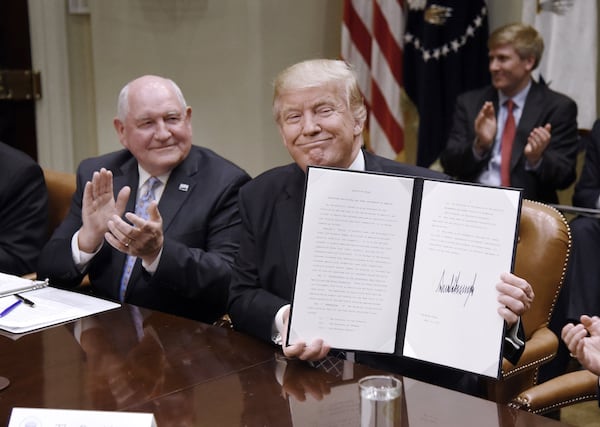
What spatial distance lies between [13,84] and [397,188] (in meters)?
3.97

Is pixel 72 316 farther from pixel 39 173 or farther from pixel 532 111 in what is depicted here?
pixel 532 111

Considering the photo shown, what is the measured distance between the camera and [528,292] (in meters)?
1.77

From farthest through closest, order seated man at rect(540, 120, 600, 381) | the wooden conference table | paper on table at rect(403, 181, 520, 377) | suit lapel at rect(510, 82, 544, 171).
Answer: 1. suit lapel at rect(510, 82, 544, 171)
2. seated man at rect(540, 120, 600, 381)
3. paper on table at rect(403, 181, 520, 377)
4. the wooden conference table

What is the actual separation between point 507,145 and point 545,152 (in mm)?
216

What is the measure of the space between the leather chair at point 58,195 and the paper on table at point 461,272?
6.75ft

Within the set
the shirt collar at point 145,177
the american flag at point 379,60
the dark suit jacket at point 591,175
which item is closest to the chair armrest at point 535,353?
the shirt collar at point 145,177

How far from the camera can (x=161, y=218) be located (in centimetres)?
271

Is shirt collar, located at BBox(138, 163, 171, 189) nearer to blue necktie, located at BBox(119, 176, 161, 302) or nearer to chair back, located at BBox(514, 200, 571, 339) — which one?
blue necktie, located at BBox(119, 176, 161, 302)

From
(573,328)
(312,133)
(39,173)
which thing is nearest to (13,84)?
(39,173)

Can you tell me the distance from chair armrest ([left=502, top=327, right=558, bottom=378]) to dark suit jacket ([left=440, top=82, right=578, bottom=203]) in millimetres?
1848

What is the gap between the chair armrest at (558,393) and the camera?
6.90ft

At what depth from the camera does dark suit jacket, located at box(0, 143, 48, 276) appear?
132 inches

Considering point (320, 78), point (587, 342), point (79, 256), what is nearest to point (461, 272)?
point (587, 342)

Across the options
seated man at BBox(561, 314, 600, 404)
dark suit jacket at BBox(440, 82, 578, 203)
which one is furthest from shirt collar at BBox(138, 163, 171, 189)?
dark suit jacket at BBox(440, 82, 578, 203)
